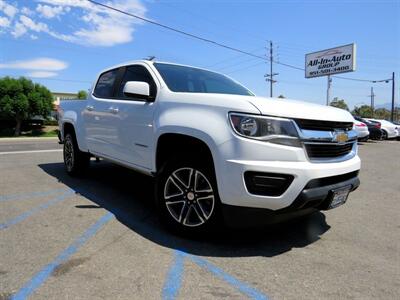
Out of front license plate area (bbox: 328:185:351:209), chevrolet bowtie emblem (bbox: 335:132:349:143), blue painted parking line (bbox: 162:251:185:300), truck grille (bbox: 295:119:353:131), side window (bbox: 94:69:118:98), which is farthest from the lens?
side window (bbox: 94:69:118:98)

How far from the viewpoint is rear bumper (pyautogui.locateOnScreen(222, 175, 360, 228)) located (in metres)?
3.22

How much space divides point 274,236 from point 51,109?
150 feet

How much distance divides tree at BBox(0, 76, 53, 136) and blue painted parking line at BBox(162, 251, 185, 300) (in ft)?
140

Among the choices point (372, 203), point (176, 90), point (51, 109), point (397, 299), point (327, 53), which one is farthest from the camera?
point (51, 109)

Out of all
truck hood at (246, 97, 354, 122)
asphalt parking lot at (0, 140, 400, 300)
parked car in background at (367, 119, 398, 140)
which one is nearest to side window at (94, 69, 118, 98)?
asphalt parking lot at (0, 140, 400, 300)

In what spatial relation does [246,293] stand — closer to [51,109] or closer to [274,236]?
[274,236]

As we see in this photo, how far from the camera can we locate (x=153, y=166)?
14.3 feet

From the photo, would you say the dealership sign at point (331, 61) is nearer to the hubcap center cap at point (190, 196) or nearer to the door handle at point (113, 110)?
the door handle at point (113, 110)

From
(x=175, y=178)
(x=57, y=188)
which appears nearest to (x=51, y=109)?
(x=57, y=188)

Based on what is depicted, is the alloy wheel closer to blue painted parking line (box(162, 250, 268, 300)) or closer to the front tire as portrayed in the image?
the front tire

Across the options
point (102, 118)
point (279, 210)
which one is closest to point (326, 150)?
point (279, 210)

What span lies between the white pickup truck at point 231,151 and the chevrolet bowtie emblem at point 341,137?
11mm

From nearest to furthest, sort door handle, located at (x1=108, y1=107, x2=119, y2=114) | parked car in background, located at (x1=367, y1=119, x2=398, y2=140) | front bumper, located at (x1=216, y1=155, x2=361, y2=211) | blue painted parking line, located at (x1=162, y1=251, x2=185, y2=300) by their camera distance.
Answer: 1. blue painted parking line, located at (x1=162, y1=251, x2=185, y2=300)
2. front bumper, located at (x1=216, y1=155, x2=361, y2=211)
3. door handle, located at (x1=108, y1=107, x2=119, y2=114)
4. parked car in background, located at (x1=367, y1=119, x2=398, y2=140)

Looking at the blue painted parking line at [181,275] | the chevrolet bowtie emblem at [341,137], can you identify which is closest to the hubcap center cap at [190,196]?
the blue painted parking line at [181,275]
